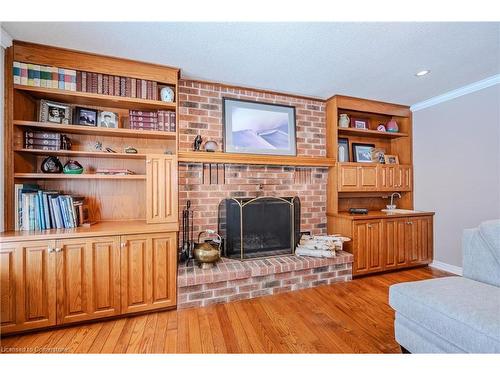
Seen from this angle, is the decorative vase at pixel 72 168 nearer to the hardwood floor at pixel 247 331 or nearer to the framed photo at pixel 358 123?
the hardwood floor at pixel 247 331

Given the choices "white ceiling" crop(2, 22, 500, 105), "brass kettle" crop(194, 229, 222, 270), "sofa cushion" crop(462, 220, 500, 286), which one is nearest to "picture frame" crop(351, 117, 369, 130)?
"white ceiling" crop(2, 22, 500, 105)

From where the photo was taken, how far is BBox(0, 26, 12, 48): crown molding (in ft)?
5.50

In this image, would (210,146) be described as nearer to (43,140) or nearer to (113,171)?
(113,171)

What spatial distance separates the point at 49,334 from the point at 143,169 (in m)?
1.52

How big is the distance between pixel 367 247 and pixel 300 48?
2355mm

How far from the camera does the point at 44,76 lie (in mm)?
1873

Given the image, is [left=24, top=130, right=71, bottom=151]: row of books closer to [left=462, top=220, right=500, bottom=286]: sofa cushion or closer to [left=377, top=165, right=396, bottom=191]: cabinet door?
[left=462, top=220, right=500, bottom=286]: sofa cushion

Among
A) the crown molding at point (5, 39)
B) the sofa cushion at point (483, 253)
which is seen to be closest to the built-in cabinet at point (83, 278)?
the crown molding at point (5, 39)

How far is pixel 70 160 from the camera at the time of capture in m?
2.13

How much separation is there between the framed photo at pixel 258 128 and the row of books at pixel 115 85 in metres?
0.83

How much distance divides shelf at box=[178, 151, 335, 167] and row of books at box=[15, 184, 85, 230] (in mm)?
1037

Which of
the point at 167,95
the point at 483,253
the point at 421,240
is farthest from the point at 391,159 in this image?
the point at 167,95
